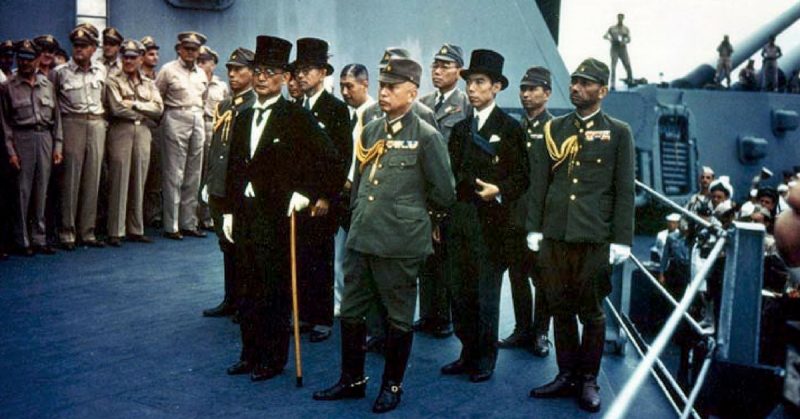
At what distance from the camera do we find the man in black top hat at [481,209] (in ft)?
13.5

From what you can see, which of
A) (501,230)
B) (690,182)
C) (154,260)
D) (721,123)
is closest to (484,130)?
(501,230)

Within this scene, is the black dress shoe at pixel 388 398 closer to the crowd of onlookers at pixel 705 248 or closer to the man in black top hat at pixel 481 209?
the man in black top hat at pixel 481 209

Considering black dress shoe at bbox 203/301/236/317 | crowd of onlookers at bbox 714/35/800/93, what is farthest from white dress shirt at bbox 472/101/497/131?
crowd of onlookers at bbox 714/35/800/93

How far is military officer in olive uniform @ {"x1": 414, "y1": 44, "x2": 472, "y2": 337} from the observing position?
472cm

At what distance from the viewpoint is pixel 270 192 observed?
400 cm

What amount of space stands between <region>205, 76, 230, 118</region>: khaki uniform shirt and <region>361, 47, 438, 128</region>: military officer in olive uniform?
362 cm

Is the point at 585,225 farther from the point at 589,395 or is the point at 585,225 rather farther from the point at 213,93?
the point at 213,93

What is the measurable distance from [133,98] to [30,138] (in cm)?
99

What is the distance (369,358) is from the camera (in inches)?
175

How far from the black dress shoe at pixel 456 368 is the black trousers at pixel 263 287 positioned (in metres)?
0.79

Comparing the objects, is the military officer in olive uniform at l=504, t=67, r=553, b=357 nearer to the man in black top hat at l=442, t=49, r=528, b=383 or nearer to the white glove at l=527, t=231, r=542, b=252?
the man in black top hat at l=442, t=49, r=528, b=383

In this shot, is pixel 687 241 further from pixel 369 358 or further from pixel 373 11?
pixel 369 358

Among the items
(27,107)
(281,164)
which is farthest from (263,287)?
(27,107)

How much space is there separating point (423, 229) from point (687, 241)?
5.25 meters
